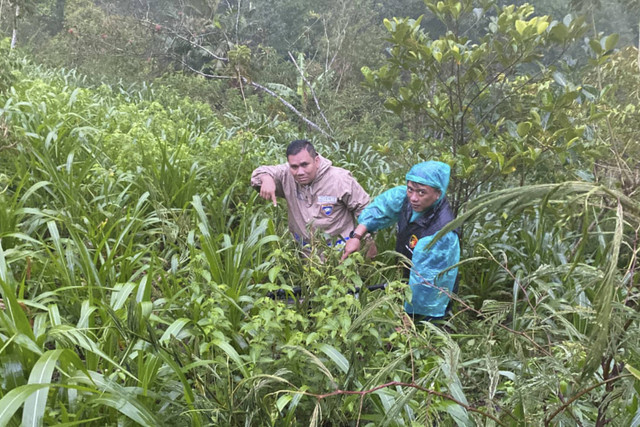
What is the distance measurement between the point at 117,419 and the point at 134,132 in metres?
3.01

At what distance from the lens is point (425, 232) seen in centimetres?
292

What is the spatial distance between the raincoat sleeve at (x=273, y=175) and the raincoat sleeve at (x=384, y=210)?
2.58 feet

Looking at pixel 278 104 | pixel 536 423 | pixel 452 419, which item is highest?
pixel 536 423

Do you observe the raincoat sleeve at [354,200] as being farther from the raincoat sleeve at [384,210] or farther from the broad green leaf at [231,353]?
the broad green leaf at [231,353]

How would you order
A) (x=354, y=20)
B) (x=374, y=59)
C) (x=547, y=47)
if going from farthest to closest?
(x=354, y=20), (x=374, y=59), (x=547, y=47)

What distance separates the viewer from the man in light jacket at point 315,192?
11.2ft

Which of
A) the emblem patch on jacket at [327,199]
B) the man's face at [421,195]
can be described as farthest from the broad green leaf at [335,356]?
the emblem patch on jacket at [327,199]

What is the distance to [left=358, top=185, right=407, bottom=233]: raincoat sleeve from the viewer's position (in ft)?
10.2

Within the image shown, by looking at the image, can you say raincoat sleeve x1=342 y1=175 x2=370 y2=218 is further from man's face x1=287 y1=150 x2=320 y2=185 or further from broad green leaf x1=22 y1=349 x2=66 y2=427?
broad green leaf x1=22 y1=349 x2=66 y2=427

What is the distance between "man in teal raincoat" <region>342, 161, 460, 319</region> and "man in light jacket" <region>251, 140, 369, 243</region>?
0.35 meters

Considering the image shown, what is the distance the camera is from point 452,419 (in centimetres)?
180

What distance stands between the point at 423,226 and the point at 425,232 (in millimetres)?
44

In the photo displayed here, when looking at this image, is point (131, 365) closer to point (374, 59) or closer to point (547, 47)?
point (547, 47)

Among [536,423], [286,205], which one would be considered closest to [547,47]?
[286,205]
